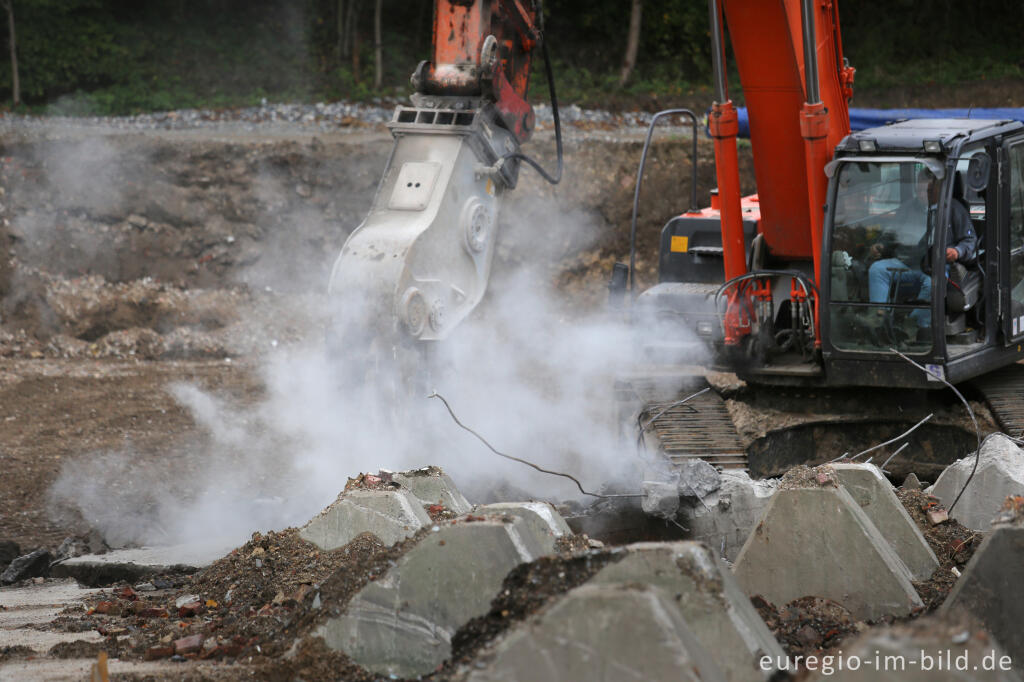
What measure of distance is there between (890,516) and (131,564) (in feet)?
12.9

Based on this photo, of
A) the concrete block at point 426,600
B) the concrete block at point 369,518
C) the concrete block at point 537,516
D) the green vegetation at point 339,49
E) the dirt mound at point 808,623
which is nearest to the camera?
the concrete block at point 426,600

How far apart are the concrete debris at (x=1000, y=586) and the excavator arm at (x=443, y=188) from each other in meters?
3.25

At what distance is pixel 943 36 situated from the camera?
2020 centimetres

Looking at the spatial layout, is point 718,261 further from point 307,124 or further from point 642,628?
point 307,124

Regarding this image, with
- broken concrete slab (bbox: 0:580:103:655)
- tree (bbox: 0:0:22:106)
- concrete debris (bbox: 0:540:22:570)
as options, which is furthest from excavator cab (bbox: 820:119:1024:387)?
tree (bbox: 0:0:22:106)

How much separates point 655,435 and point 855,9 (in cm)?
1684

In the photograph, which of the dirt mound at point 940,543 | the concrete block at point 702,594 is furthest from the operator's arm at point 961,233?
the concrete block at point 702,594

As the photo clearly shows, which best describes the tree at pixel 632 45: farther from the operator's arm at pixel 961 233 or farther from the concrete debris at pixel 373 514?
the concrete debris at pixel 373 514

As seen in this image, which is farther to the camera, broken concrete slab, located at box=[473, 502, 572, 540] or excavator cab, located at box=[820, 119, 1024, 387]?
excavator cab, located at box=[820, 119, 1024, 387]

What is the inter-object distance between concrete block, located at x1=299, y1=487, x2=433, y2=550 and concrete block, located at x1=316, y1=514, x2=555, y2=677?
1.00m

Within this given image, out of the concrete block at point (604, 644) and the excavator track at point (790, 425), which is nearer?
the concrete block at point (604, 644)

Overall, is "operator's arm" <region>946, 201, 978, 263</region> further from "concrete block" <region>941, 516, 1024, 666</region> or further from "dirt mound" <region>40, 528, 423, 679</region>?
"dirt mound" <region>40, 528, 423, 679</region>

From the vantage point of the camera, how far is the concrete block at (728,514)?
573cm

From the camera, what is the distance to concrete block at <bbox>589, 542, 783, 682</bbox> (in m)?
3.27
